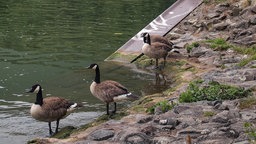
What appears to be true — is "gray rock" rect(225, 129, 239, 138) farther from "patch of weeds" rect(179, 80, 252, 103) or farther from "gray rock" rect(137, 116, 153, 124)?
"patch of weeds" rect(179, 80, 252, 103)

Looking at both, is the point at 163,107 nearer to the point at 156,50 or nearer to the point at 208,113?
the point at 208,113

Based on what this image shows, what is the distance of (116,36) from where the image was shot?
3203 centimetres

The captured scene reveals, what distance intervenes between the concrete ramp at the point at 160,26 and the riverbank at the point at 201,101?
1.10 m

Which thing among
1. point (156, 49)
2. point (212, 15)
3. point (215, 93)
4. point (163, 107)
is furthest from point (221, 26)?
point (163, 107)

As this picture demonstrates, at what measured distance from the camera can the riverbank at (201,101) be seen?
11.9 m

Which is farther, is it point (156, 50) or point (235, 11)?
point (235, 11)

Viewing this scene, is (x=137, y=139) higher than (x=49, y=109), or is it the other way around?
(x=49, y=109)

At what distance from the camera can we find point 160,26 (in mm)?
30359

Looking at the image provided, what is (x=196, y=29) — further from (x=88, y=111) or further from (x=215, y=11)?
(x=88, y=111)

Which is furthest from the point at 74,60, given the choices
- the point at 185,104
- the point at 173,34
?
the point at 185,104

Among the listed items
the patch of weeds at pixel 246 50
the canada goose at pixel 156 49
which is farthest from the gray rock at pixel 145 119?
the canada goose at pixel 156 49

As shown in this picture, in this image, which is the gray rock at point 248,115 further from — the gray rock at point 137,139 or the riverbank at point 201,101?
the gray rock at point 137,139

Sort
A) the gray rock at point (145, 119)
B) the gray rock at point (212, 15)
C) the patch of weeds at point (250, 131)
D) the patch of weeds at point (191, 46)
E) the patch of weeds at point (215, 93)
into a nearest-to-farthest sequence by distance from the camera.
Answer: the patch of weeds at point (250, 131) < the gray rock at point (145, 119) < the patch of weeds at point (215, 93) < the patch of weeds at point (191, 46) < the gray rock at point (212, 15)

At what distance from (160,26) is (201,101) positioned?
16423 mm
